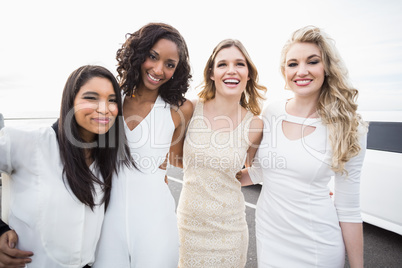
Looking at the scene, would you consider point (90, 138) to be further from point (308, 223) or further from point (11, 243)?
point (308, 223)

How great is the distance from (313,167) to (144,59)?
1527mm

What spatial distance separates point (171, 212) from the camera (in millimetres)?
1715

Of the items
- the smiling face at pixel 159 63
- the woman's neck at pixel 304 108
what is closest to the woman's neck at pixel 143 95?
the smiling face at pixel 159 63

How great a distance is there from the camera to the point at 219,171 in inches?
81.7

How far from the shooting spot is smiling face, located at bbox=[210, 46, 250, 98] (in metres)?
2.11

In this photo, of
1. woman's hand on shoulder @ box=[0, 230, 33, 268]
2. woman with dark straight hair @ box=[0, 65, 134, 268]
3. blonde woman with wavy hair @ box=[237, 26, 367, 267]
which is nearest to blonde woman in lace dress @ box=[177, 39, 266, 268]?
blonde woman with wavy hair @ box=[237, 26, 367, 267]

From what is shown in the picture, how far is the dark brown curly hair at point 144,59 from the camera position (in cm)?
188

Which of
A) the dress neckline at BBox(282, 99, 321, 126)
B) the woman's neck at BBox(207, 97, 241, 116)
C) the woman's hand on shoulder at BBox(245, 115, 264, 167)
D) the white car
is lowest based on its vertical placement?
the white car

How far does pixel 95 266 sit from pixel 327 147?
178cm

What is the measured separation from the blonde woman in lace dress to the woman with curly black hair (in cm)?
27

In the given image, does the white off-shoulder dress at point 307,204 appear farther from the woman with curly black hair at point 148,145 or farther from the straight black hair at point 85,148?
the straight black hair at point 85,148

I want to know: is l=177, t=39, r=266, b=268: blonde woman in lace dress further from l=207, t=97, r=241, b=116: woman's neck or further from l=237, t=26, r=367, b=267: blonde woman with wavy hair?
l=237, t=26, r=367, b=267: blonde woman with wavy hair

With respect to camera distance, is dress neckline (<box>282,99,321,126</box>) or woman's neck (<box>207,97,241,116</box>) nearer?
dress neckline (<box>282,99,321,126</box>)

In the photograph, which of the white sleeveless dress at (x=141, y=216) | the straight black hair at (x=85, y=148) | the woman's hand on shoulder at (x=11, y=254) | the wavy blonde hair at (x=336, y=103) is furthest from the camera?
the wavy blonde hair at (x=336, y=103)
